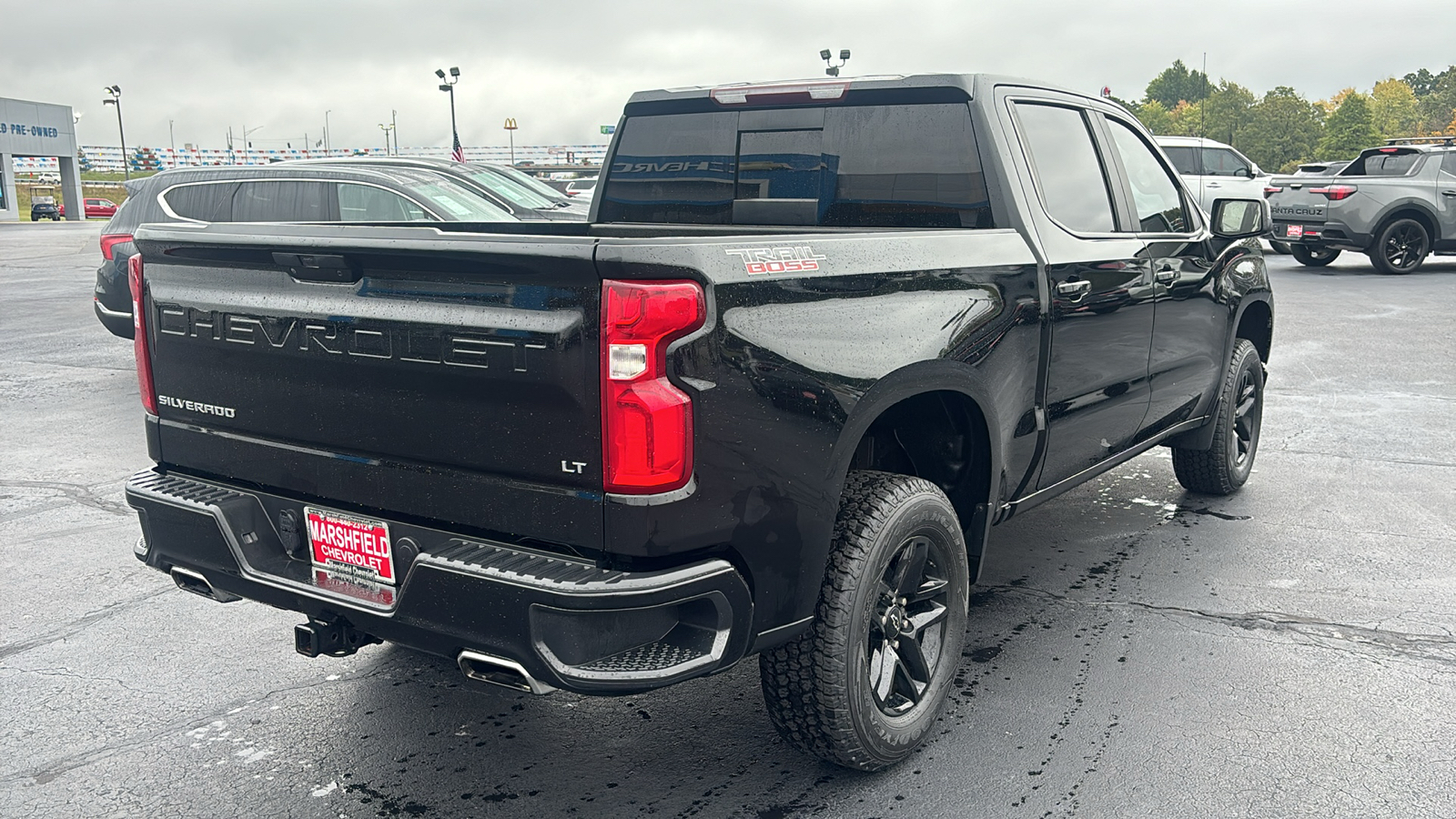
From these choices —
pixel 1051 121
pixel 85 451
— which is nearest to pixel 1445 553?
pixel 1051 121

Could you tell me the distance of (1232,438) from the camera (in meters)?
5.88

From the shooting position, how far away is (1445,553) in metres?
5.13

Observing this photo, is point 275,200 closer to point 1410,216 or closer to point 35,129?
point 1410,216

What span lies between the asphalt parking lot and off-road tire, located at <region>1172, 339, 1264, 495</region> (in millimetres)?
131

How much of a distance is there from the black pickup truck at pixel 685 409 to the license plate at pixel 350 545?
10mm

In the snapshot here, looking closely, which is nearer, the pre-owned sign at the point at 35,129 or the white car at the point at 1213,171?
the white car at the point at 1213,171

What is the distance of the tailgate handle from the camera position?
2879 mm

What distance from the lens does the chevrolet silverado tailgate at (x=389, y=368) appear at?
2.59 metres

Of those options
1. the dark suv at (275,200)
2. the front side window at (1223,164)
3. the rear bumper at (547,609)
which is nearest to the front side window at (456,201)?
the dark suv at (275,200)

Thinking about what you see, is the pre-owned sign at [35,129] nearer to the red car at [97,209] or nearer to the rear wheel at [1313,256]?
the red car at [97,209]

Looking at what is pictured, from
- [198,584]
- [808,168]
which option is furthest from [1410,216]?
[198,584]

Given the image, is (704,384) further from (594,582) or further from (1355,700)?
(1355,700)

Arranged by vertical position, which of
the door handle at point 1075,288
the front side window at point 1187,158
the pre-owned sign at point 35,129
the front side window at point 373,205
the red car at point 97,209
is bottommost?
the red car at point 97,209

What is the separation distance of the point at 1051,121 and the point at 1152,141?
A: 0.91 m
